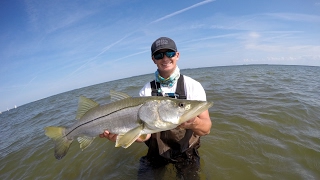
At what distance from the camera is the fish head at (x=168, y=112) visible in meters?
2.28

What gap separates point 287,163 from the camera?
398 cm

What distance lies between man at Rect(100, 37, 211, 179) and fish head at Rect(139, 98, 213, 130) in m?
0.79

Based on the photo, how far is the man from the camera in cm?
325

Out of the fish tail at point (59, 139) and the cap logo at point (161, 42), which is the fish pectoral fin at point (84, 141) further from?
the cap logo at point (161, 42)

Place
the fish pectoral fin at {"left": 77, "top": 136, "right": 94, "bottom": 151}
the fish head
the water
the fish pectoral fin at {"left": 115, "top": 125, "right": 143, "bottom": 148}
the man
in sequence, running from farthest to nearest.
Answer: the water, the man, the fish pectoral fin at {"left": 77, "top": 136, "right": 94, "bottom": 151}, the fish pectoral fin at {"left": 115, "top": 125, "right": 143, "bottom": 148}, the fish head

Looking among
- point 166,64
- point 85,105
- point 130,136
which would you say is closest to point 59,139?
point 85,105

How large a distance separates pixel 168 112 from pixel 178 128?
40.8 inches

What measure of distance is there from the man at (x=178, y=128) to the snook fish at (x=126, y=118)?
0.34 meters

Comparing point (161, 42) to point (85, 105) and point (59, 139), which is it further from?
point (59, 139)

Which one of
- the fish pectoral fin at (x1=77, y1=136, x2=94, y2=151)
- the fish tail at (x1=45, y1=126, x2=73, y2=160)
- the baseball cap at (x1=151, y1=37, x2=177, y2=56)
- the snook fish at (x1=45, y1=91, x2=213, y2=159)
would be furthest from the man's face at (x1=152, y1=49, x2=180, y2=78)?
the fish tail at (x1=45, y1=126, x2=73, y2=160)

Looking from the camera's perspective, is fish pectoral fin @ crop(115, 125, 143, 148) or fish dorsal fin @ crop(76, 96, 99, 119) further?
fish dorsal fin @ crop(76, 96, 99, 119)

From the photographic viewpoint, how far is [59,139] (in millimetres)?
3320

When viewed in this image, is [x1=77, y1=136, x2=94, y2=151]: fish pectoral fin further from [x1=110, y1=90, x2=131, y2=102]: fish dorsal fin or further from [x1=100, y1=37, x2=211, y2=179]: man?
[x1=110, y1=90, x2=131, y2=102]: fish dorsal fin

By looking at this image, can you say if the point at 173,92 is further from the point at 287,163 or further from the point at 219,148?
the point at 287,163
